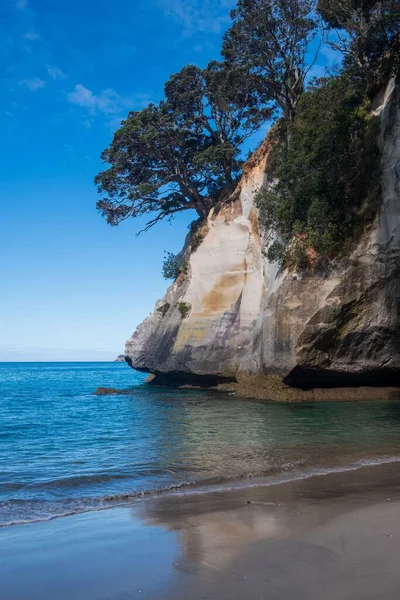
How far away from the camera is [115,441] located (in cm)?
1325

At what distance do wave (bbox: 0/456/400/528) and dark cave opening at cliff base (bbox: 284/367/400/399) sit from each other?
35.0ft

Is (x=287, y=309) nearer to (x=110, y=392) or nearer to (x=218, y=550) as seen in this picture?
→ (x=110, y=392)

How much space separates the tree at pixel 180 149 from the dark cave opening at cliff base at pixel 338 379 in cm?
1521

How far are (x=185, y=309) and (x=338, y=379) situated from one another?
36.6ft

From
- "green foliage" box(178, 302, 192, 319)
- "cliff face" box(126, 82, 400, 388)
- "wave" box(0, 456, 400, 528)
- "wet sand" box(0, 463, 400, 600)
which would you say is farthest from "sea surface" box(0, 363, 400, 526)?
"green foliage" box(178, 302, 192, 319)

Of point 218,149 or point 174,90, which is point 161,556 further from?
point 174,90

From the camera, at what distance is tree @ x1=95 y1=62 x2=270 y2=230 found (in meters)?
32.0

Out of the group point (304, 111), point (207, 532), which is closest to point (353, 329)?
Result: point (304, 111)

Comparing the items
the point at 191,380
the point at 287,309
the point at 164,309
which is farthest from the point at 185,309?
the point at 287,309

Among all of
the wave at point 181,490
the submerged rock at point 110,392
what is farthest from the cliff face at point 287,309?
the wave at point 181,490

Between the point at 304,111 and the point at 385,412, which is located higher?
the point at 304,111

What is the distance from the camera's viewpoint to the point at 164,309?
32.8 meters

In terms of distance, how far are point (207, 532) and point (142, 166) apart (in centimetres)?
3088

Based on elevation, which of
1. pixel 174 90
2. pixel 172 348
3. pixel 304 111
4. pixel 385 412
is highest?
pixel 174 90
